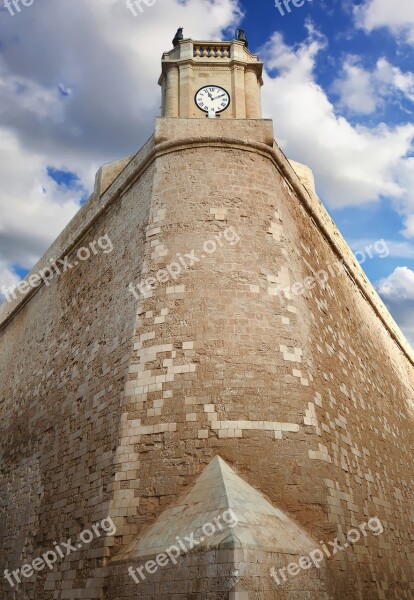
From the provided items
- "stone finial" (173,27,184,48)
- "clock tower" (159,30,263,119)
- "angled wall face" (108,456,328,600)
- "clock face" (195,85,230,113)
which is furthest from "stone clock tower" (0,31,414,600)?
"stone finial" (173,27,184,48)

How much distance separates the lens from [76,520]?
22.7 feet

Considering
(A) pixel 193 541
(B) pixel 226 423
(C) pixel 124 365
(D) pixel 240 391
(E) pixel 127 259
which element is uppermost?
(E) pixel 127 259

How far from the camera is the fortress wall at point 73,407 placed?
22.3ft

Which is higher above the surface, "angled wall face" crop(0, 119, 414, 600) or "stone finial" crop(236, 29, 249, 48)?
"stone finial" crop(236, 29, 249, 48)

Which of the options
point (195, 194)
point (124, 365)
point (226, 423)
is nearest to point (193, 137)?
point (195, 194)

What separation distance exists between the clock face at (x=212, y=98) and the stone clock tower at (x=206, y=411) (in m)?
4.59

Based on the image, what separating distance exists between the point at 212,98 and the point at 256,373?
10842 mm

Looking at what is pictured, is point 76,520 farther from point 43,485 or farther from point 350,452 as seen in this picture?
point 350,452

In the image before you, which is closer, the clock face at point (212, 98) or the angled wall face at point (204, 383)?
the angled wall face at point (204, 383)

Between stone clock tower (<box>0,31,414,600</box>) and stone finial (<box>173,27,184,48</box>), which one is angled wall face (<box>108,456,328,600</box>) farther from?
stone finial (<box>173,27,184,48</box>)

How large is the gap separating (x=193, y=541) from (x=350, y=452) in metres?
3.52

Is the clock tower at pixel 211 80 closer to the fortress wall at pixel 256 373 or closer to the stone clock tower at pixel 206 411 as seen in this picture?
the stone clock tower at pixel 206 411

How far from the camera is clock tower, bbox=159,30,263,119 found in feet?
49.1

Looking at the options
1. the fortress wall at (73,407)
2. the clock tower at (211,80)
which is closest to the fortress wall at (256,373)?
the fortress wall at (73,407)
